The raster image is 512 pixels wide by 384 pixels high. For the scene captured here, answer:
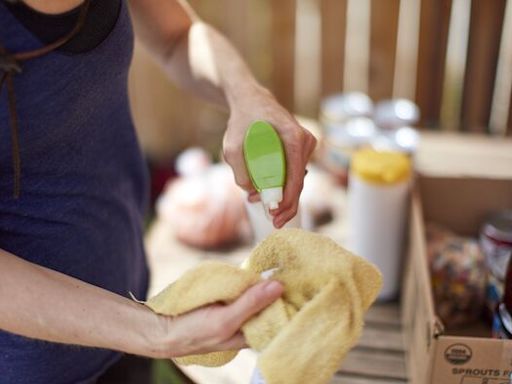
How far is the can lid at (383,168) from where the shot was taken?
1.12m

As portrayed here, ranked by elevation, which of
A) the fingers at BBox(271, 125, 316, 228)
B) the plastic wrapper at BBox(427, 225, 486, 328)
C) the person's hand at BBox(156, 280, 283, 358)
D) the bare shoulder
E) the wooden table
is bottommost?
the wooden table

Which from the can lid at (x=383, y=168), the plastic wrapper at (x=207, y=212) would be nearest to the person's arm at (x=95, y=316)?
the can lid at (x=383, y=168)

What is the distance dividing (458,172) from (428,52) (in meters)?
0.68

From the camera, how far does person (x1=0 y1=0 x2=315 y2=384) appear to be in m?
0.60

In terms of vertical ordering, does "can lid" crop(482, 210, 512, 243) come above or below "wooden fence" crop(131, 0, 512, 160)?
below

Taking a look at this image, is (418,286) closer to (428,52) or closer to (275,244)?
(275,244)

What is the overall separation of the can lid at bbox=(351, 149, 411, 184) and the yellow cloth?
488 millimetres

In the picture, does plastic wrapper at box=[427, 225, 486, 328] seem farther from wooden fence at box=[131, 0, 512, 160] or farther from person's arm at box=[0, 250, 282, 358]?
wooden fence at box=[131, 0, 512, 160]

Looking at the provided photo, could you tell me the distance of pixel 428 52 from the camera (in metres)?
1.86

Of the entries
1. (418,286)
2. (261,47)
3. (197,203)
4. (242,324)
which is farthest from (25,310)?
(261,47)

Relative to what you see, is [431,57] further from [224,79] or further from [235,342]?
[235,342]

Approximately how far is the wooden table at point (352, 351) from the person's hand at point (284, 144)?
33 centimetres

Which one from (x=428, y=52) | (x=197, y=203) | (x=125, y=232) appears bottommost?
(x=197, y=203)

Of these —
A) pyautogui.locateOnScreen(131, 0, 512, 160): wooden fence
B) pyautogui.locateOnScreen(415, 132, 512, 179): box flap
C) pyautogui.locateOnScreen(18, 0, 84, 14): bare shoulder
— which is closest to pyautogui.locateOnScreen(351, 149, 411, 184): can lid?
pyautogui.locateOnScreen(415, 132, 512, 179): box flap
